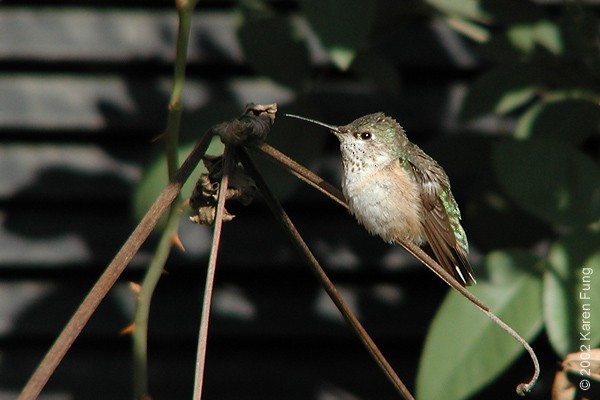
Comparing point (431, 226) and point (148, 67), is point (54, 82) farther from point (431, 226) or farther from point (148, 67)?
point (431, 226)

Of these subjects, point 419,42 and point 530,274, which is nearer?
point 530,274

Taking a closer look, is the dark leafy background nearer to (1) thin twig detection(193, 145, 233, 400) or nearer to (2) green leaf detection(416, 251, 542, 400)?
(2) green leaf detection(416, 251, 542, 400)

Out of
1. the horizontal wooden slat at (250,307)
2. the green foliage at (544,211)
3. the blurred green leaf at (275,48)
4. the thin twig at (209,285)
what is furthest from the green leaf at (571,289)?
the horizontal wooden slat at (250,307)

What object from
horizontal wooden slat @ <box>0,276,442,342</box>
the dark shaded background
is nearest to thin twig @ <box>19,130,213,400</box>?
the dark shaded background

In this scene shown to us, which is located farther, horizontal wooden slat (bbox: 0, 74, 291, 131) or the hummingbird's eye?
horizontal wooden slat (bbox: 0, 74, 291, 131)

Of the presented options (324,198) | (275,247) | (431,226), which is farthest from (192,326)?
(431,226)

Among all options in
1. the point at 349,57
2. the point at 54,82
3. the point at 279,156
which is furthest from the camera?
the point at 54,82

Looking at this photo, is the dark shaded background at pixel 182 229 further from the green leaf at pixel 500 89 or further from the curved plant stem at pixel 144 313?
the curved plant stem at pixel 144 313
